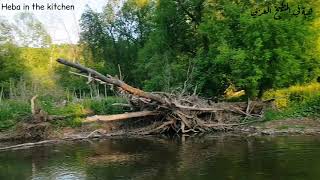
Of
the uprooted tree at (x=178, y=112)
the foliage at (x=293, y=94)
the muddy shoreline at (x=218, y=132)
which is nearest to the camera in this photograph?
the muddy shoreline at (x=218, y=132)

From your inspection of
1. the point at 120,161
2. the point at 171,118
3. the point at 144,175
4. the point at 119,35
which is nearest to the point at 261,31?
the point at 171,118

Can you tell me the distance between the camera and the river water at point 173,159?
16125 mm

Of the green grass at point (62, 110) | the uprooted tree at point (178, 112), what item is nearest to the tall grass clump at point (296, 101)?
the uprooted tree at point (178, 112)

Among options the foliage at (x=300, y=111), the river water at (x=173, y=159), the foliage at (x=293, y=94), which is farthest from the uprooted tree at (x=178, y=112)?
the foliage at (x=293, y=94)

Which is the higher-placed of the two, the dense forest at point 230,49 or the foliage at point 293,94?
the dense forest at point 230,49

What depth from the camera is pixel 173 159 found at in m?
19.1

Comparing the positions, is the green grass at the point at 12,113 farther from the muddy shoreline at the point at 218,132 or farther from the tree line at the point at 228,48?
the tree line at the point at 228,48

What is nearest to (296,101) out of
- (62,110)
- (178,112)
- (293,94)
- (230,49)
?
(293,94)

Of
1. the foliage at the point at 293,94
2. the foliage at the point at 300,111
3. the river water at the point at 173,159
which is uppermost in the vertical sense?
the foliage at the point at 293,94

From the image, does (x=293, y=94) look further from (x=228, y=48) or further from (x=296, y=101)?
(x=228, y=48)

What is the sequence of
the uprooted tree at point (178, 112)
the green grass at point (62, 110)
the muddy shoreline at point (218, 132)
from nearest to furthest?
1. the muddy shoreline at point (218, 132)
2. the uprooted tree at point (178, 112)
3. the green grass at point (62, 110)

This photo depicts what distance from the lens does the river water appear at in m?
16.1

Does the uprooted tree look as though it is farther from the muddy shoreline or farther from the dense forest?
the dense forest

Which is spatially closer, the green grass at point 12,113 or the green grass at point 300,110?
the green grass at point 300,110
